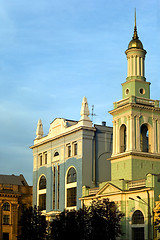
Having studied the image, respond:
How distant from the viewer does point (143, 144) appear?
65.2m

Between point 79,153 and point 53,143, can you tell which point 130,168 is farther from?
point 53,143

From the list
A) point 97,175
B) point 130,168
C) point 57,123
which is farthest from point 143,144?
point 57,123

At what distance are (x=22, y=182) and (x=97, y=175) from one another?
113 feet

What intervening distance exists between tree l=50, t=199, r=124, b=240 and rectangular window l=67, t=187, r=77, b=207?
1399cm

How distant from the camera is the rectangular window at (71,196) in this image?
236 feet

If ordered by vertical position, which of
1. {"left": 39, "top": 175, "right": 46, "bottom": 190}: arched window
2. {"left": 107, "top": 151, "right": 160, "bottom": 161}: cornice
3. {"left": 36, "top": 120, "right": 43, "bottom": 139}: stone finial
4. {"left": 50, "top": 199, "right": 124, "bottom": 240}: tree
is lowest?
{"left": 50, "top": 199, "right": 124, "bottom": 240}: tree

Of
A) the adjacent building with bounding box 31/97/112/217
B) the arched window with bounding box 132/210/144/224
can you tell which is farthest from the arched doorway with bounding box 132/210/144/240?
the adjacent building with bounding box 31/97/112/217

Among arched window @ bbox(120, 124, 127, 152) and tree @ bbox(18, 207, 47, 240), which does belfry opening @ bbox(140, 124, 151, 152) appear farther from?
tree @ bbox(18, 207, 47, 240)

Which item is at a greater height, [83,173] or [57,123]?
[57,123]

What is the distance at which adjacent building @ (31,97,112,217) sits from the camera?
71.7 m

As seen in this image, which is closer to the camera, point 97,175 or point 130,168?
point 130,168

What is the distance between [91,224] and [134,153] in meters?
10.6

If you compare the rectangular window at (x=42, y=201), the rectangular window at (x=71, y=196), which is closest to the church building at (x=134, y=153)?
the rectangular window at (x=71, y=196)

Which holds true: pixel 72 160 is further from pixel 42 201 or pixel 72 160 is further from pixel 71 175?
pixel 42 201
